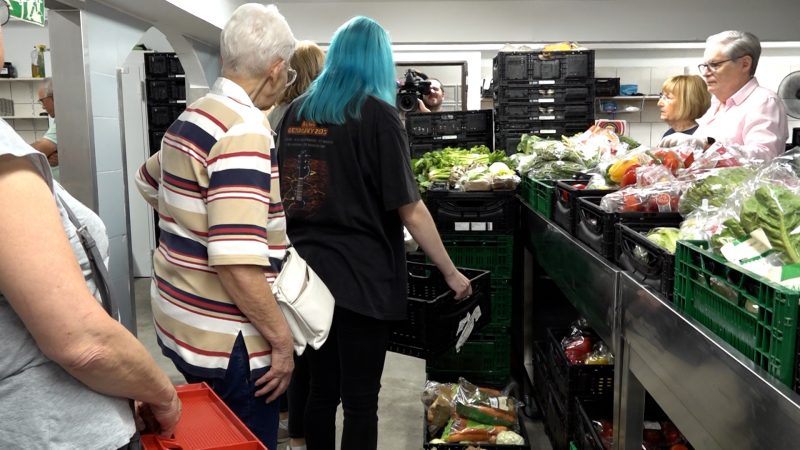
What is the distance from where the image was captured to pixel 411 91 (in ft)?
17.3

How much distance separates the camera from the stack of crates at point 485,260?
3.41 metres

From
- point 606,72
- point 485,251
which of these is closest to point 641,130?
point 606,72

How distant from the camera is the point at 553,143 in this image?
3469 millimetres

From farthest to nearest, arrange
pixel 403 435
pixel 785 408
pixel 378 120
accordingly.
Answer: pixel 403 435, pixel 378 120, pixel 785 408

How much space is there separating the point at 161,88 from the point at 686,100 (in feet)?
16.5

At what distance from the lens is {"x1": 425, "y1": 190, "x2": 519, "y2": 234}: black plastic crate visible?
3418 mm

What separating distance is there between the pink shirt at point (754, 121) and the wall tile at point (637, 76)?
6407mm

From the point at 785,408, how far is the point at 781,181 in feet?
2.39

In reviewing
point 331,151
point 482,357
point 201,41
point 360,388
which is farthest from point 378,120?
point 201,41

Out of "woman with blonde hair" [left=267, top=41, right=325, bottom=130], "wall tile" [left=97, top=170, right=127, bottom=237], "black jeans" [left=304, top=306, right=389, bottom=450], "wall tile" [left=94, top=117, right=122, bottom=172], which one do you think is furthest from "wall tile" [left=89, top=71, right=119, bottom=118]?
"black jeans" [left=304, top=306, right=389, bottom=450]

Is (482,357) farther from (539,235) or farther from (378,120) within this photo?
(378,120)

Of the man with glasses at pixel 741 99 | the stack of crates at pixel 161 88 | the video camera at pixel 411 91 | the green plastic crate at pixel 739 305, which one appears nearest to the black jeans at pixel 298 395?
the green plastic crate at pixel 739 305

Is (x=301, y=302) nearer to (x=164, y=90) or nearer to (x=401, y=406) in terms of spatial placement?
(x=401, y=406)

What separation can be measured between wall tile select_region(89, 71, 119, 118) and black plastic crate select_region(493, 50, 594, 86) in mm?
2591
